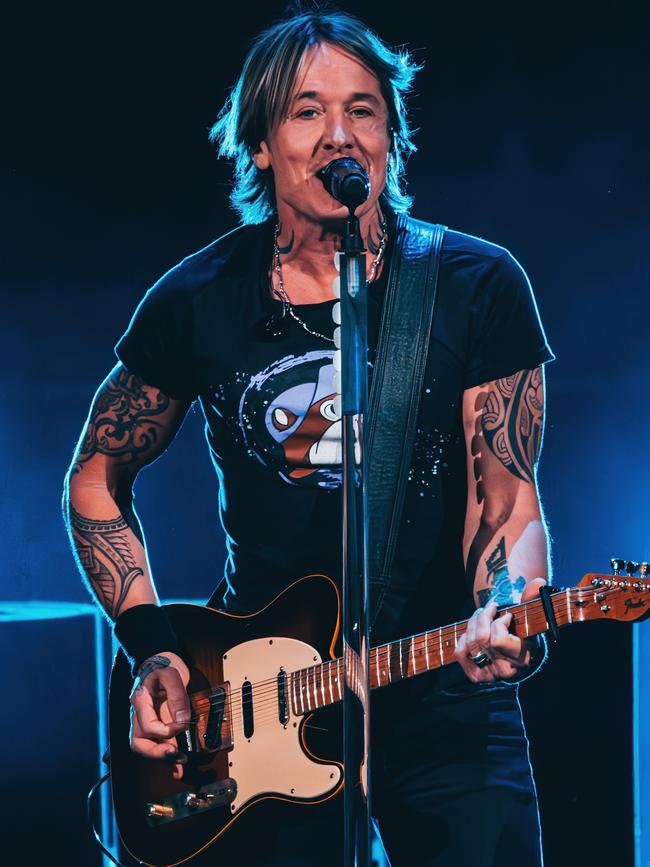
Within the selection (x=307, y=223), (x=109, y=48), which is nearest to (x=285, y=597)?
(x=307, y=223)

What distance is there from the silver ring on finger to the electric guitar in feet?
0.42

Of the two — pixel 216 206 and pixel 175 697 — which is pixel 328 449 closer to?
pixel 175 697

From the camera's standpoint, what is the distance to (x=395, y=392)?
8.14 ft

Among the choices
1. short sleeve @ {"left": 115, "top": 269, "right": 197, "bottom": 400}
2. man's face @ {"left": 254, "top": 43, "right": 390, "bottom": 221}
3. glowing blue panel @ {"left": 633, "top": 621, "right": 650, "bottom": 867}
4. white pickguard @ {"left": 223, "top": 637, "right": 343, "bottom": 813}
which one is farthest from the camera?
glowing blue panel @ {"left": 633, "top": 621, "right": 650, "bottom": 867}

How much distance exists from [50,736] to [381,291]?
1.92 meters

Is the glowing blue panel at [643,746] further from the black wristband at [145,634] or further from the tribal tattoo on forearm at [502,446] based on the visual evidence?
the black wristband at [145,634]

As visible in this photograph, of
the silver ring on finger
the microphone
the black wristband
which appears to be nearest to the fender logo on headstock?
the silver ring on finger

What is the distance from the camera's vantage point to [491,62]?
10.8 feet

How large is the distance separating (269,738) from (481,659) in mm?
563

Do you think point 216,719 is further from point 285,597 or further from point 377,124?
point 377,124

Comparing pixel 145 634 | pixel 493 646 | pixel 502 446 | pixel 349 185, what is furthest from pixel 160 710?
pixel 349 185

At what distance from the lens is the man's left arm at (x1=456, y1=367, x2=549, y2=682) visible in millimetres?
2320

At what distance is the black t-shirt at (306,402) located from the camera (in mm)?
2436

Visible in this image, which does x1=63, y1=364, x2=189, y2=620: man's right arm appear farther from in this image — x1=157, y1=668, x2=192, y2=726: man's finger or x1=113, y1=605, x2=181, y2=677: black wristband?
x1=157, y1=668, x2=192, y2=726: man's finger
